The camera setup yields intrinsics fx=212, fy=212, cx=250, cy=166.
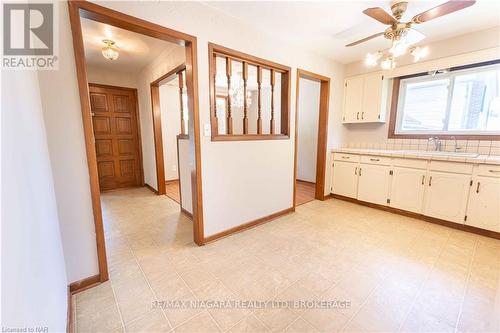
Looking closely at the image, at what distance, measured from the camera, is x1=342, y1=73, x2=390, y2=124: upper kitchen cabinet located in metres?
3.38

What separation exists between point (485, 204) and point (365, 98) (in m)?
2.07

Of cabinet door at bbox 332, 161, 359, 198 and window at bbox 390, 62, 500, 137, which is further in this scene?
cabinet door at bbox 332, 161, 359, 198

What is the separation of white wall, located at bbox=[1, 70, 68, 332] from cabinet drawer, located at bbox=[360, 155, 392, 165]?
3.71 m

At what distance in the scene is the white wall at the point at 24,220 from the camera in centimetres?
60

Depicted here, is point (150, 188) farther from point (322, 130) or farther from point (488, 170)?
point (488, 170)

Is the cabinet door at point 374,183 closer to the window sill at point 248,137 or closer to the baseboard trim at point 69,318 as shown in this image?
the window sill at point 248,137

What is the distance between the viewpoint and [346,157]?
363 cm

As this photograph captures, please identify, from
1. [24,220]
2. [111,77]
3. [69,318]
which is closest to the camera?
[24,220]

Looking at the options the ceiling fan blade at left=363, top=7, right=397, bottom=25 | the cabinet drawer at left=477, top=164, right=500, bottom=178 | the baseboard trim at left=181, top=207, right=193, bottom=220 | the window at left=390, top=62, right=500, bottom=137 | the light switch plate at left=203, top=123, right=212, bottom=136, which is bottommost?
the baseboard trim at left=181, top=207, right=193, bottom=220

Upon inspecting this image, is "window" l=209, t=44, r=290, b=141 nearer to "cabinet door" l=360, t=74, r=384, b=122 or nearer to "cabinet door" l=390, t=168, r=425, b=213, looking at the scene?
"cabinet door" l=360, t=74, r=384, b=122

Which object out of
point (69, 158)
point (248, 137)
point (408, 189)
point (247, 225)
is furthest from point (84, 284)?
point (408, 189)

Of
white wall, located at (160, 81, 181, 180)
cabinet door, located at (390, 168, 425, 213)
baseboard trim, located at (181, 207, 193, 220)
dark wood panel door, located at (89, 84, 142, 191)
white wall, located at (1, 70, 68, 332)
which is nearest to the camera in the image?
white wall, located at (1, 70, 68, 332)

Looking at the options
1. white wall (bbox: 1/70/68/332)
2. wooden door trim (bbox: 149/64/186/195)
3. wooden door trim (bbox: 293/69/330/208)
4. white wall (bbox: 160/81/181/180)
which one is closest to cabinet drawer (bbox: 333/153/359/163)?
wooden door trim (bbox: 293/69/330/208)

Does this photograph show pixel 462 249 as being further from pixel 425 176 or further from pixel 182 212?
pixel 182 212
